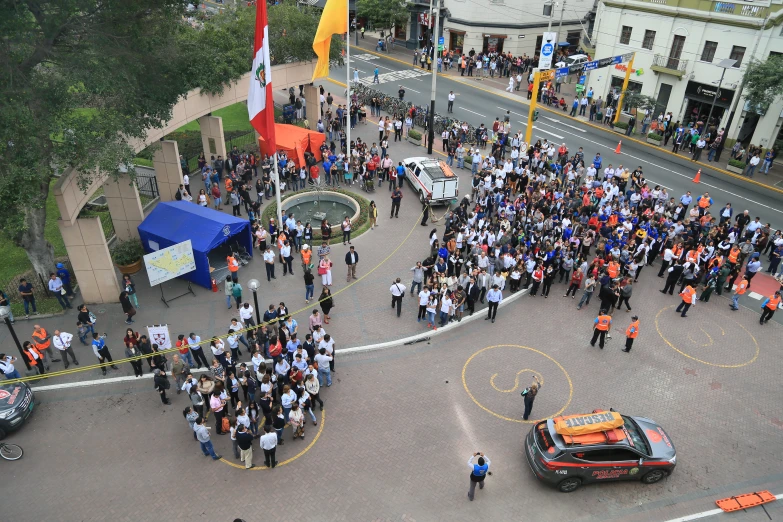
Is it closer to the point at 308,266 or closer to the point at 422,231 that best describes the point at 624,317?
the point at 422,231

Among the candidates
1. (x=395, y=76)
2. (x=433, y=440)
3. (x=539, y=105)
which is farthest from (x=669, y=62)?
(x=433, y=440)

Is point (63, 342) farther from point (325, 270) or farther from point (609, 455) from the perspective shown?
point (609, 455)

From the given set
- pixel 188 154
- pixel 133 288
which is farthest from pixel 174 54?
pixel 188 154

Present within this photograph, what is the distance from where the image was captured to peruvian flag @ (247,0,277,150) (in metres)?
18.8

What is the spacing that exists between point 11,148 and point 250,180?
42.0ft

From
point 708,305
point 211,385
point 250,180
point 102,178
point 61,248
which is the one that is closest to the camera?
point 211,385

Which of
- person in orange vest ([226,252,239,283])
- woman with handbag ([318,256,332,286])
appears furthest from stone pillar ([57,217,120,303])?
woman with handbag ([318,256,332,286])

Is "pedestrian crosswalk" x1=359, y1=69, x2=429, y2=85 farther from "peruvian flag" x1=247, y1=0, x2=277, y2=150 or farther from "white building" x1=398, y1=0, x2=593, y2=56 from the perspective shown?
"peruvian flag" x1=247, y1=0, x2=277, y2=150

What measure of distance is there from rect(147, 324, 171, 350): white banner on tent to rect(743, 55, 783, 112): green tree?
29511mm

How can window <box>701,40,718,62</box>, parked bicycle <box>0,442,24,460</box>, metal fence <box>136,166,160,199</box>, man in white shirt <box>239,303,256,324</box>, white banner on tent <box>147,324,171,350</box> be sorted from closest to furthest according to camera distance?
parked bicycle <box>0,442,24,460</box>
white banner on tent <box>147,324,171,350</box>
man in white shirt <box>239,303,256,324</box>
metal fence <box>136,166,160,199</box>
window <box>701,40,718,62</box>

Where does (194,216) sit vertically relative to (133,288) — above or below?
above

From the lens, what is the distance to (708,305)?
19922 millimetres

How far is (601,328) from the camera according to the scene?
56.3ft

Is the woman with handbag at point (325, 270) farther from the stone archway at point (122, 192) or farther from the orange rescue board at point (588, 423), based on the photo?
the orange rescue board at point (588, 423)
